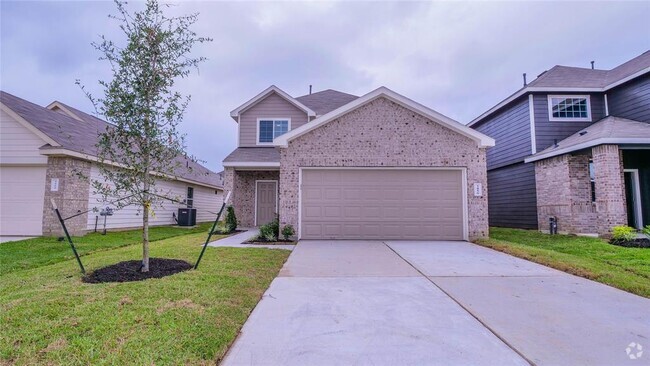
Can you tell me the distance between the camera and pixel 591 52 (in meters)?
18.3

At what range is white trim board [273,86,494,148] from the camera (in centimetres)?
984

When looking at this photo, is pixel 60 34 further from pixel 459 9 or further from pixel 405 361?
pixel 405 361

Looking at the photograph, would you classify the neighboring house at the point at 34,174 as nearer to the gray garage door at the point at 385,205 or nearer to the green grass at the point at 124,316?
the gray garage door at the point at 385,205

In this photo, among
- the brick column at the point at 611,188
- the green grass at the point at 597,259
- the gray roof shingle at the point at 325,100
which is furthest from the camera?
the gray roof shingle at the point at 325,100

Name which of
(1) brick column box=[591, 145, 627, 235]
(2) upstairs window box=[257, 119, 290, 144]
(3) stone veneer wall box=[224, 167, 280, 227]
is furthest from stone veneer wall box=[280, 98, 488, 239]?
(3) stone veneer wall box=[224, 167, 280, 227]

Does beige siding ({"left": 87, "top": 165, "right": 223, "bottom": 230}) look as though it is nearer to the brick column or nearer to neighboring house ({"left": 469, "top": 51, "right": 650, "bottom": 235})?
the brick column

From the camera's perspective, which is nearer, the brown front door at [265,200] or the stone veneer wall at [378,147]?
the stone veneer wall at [378,147]

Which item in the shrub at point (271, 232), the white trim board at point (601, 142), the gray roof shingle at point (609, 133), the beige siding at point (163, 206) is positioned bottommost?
the shrub at point (271, 232)

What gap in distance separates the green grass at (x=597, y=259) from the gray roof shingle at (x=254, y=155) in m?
8.21

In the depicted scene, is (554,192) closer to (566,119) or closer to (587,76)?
(566,119)

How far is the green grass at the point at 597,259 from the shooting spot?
197 inches

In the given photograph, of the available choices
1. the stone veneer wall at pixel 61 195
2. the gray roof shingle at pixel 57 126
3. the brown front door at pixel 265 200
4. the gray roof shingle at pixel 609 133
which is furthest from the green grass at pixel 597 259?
the stone veneer wall at pixel 61 195

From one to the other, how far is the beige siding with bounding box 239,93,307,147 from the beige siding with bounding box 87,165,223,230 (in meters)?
3.70

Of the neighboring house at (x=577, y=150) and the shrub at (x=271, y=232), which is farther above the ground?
the neighboring house at (x=577, y=150)
